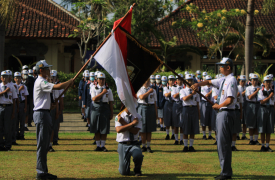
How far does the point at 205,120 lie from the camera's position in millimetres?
12758

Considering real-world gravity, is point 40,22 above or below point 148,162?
above

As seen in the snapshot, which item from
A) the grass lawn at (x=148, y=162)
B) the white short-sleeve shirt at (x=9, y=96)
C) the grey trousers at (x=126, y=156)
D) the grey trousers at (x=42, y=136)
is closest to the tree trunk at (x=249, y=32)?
the grass lawn at (x=148, y=162)

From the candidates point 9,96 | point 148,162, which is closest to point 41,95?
point 148,162

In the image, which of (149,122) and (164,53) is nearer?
(149,122)

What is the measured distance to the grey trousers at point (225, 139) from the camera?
6930 mm

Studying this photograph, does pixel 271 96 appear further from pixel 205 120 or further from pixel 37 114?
pixel 37 114

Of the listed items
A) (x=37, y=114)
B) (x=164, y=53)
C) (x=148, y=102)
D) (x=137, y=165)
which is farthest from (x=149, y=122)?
(x=164, y=53)

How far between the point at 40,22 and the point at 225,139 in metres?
20.0

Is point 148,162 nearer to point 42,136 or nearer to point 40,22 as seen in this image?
point 42,136

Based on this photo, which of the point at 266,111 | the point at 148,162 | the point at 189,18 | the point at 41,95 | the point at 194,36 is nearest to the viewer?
the point at 41,95

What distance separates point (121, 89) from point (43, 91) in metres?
1.53

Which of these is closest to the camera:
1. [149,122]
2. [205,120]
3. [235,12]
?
[149,122]

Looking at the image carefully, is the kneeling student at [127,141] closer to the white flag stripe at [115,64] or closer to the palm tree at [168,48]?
the white flag stripe at [115,64]

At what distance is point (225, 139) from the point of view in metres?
7.01
